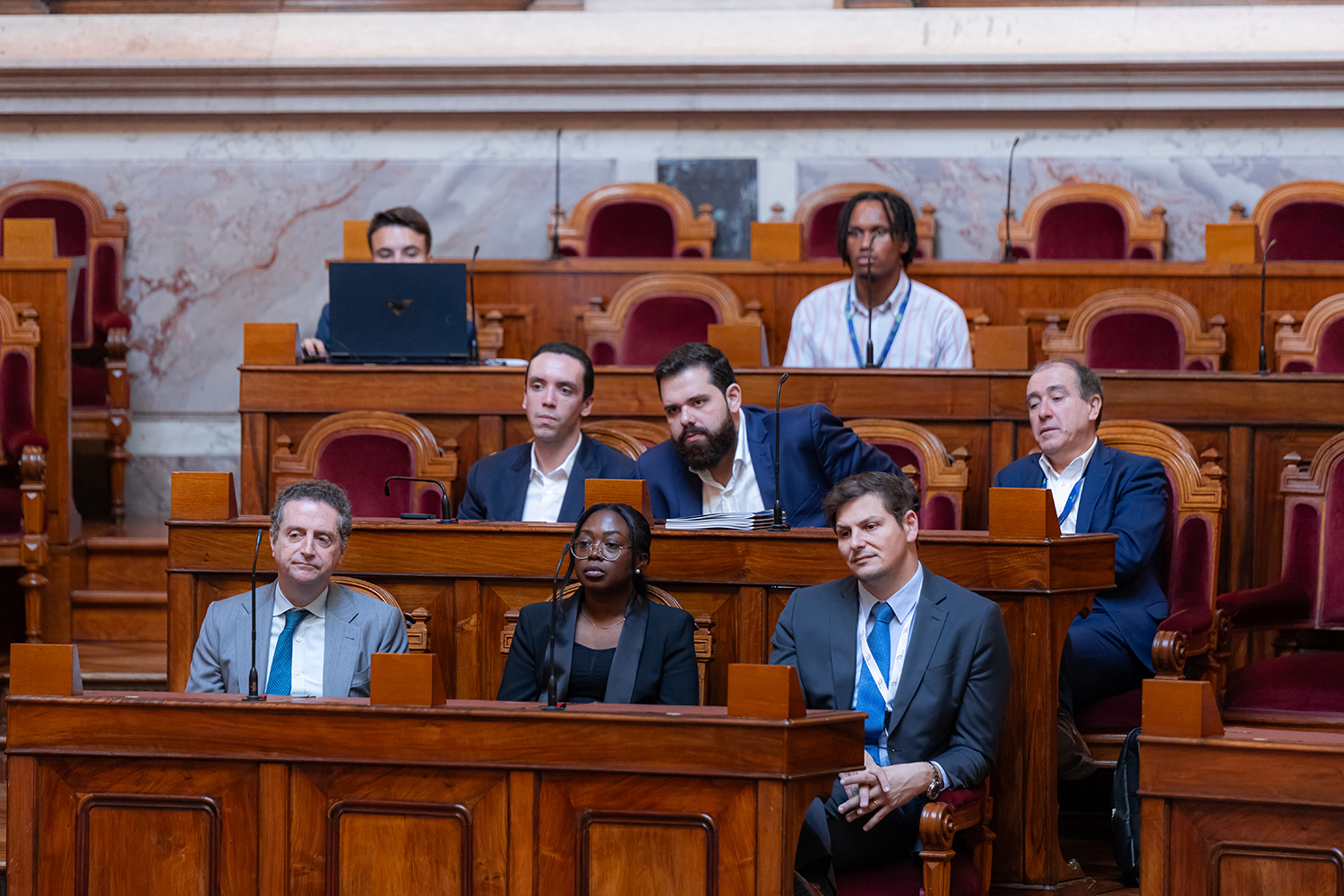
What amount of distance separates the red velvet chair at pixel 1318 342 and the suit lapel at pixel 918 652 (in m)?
1.85

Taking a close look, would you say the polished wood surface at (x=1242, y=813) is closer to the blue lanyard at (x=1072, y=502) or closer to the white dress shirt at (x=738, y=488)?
the blue lanyard at (x=1072, y=502)

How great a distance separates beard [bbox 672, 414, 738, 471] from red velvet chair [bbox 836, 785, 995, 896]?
862 millimetres

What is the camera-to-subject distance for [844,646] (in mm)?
2342

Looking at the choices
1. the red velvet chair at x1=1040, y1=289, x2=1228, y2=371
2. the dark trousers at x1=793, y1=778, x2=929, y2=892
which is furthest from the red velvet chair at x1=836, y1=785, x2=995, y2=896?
the red velvet chair at x1=1040, y1=289, x2=1228, y2=371

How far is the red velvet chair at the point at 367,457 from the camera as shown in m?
3.28

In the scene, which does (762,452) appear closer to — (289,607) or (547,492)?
(547,492)

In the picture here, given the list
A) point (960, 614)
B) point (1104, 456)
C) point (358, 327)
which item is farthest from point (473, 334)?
point (960, 614)

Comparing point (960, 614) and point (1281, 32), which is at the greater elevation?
point (1281, 32)

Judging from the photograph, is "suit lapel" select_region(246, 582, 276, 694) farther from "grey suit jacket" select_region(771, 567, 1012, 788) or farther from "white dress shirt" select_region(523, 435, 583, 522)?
"grey suit jacket" select_region(771, 567, 1012, 788)

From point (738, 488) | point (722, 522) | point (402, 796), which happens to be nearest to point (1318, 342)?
point (738, 488)

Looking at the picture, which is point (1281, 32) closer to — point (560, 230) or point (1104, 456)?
point (560, 230)

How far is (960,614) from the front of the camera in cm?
232

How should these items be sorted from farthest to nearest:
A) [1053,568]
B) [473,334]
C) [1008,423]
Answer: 1. [473,334]
2. [1008,423]
3. [1053,568]

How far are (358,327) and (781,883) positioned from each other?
2.05 m
